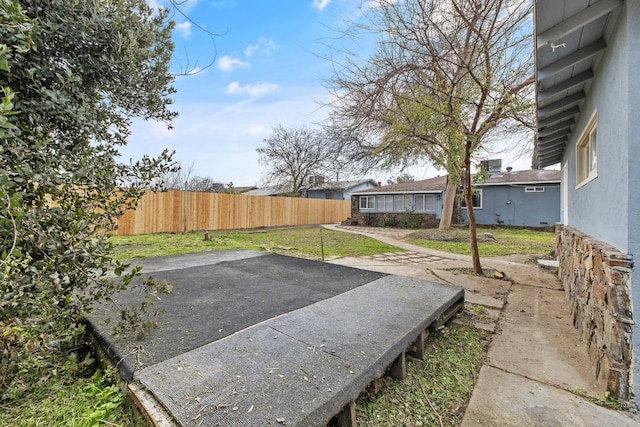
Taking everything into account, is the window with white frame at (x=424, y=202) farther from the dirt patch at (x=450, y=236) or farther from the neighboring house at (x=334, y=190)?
the neighboring house at (x=334, y=190)

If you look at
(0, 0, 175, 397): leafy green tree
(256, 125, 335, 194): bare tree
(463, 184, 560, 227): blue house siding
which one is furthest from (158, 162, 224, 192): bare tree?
(0, 0, 175, 397): leafy green tree

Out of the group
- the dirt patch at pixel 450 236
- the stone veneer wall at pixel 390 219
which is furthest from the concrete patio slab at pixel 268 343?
the stone veneer wall at pixel 390 219

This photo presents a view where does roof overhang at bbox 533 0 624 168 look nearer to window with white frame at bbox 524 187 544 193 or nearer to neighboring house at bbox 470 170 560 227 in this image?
neighboring house at bbox 470 170 560 227

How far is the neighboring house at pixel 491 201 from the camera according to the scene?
14.7 m

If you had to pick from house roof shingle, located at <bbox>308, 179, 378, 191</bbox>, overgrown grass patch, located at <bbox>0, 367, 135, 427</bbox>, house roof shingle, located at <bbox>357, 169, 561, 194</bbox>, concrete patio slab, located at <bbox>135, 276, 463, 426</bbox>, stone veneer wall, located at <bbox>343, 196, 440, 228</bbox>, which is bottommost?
overgrown grass patch, located at <bbox>0, 367, 135, 427</bbox>

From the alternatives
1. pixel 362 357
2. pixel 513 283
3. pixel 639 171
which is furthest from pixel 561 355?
pixel 513 283

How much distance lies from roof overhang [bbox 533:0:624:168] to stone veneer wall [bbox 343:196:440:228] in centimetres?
1303

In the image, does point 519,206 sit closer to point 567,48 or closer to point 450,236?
point 450,236

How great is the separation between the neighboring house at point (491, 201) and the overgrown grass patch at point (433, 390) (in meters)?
12.3

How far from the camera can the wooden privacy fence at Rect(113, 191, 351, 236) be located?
32.1ft

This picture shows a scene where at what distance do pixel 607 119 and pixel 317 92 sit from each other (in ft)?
13.6

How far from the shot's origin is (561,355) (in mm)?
2412

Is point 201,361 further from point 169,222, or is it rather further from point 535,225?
point 535,225

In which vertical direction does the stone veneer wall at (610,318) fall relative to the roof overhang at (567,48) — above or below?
below
